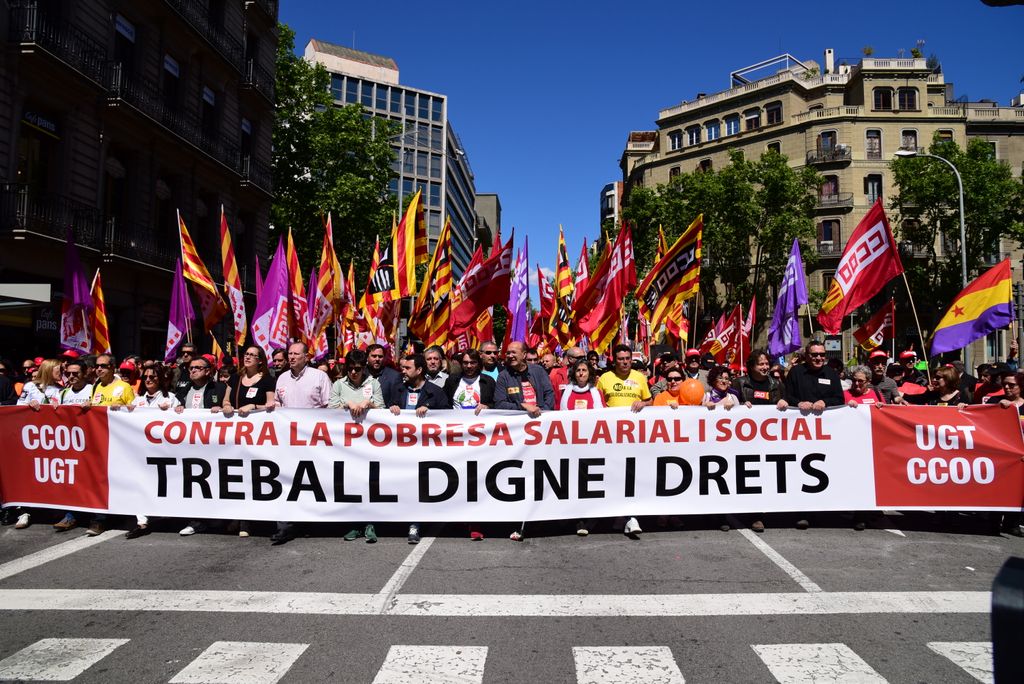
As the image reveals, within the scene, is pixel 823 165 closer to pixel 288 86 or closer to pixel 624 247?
pixel 288 86

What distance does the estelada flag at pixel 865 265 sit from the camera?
32.1ft

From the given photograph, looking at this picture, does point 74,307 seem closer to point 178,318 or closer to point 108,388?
point 178,318

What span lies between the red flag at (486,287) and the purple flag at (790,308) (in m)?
5.83

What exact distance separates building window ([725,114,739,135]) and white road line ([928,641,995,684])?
52.5 m

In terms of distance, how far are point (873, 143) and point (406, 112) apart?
46511 mm

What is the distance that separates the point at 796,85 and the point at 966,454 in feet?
160

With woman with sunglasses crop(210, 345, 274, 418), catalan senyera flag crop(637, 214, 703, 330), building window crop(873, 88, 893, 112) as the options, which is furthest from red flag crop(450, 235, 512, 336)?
building window crop(873, 88, 893, 112)

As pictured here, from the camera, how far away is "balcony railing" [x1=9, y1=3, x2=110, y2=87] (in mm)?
15562

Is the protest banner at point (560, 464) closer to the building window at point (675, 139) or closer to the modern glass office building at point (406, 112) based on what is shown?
the building window at point (675, 139)

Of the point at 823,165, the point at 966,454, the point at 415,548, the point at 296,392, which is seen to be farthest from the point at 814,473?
the point at 823,165

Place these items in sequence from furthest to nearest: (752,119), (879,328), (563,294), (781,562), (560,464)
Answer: (752,119) < (563,294) < (879,328) < (560,464) < (781,562)

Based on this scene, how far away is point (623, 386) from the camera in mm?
7098

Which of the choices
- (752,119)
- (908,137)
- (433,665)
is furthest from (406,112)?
(433,665)

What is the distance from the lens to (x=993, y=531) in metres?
6.52
